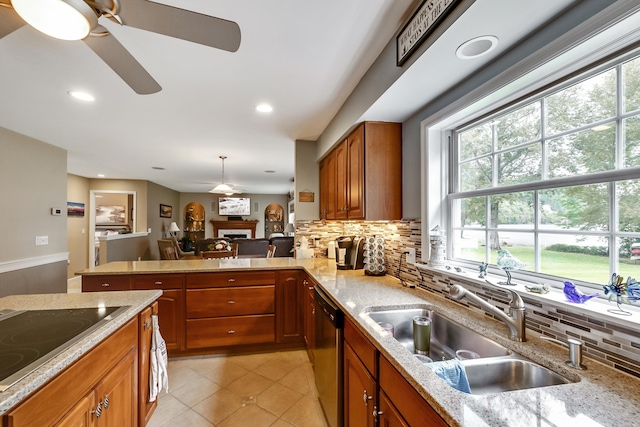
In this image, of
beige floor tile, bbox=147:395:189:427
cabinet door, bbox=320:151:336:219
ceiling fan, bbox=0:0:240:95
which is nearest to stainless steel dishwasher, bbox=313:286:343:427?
beige floor tile, bbox=147:395:189:427

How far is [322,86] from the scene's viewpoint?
2238mm

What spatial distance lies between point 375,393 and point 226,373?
1.84 m

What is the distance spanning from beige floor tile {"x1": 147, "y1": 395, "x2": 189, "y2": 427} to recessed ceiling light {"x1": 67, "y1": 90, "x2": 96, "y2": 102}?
255 cm

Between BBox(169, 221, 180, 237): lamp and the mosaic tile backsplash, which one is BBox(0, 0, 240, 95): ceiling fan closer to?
the mosaic tile backsplash

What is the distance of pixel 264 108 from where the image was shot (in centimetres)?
267

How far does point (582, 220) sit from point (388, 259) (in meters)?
1.48

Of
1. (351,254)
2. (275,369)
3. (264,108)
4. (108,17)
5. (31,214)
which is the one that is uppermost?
(264,108)

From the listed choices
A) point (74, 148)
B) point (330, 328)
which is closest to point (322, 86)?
point (330, 328)

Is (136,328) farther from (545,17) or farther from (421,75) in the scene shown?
(545,17)

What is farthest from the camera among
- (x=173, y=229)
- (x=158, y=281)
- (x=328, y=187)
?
(x=173, y=229)

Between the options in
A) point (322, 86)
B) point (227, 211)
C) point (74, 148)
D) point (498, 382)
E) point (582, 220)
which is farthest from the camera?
point (227, 211)

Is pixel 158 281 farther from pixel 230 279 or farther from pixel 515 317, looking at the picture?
pixel 515 317

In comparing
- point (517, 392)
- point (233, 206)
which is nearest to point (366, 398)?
point (517, 392)

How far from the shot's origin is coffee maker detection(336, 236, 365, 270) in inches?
107
